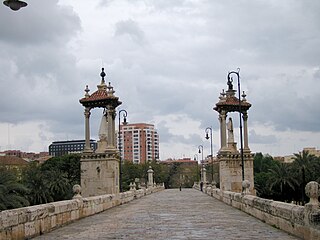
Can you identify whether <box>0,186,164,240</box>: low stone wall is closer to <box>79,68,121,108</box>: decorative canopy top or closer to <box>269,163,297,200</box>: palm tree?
<box>79,68,121,108</box>: decorative canopy top

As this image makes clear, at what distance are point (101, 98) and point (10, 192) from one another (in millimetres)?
8932

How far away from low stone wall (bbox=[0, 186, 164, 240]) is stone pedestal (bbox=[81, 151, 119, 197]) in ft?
32.2

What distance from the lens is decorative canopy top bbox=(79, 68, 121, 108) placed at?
33.9 m

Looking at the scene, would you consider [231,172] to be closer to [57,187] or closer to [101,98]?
[101,98]

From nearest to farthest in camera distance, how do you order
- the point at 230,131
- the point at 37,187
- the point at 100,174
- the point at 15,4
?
the point at 15,4
the point at 100,174
the point at 230,131
the point at 37,187

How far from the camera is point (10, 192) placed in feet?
111

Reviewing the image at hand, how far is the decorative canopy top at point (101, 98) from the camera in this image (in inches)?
1336

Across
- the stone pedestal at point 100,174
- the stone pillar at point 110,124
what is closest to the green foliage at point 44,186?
the stone pedestal at point 100,174

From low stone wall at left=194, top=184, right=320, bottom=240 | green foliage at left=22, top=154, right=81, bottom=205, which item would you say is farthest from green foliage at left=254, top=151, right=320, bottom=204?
low stone wall at left=194, top=184, right=320, bottom=240

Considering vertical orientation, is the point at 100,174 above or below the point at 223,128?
below

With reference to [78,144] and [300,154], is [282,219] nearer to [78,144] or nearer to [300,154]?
[300,154]

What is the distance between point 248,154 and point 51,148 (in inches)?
6557

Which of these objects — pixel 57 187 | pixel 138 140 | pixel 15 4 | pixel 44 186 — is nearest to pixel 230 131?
pixel 57 187

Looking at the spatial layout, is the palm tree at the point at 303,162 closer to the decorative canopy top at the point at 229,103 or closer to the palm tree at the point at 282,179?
the palm tree at the point at 282,179
